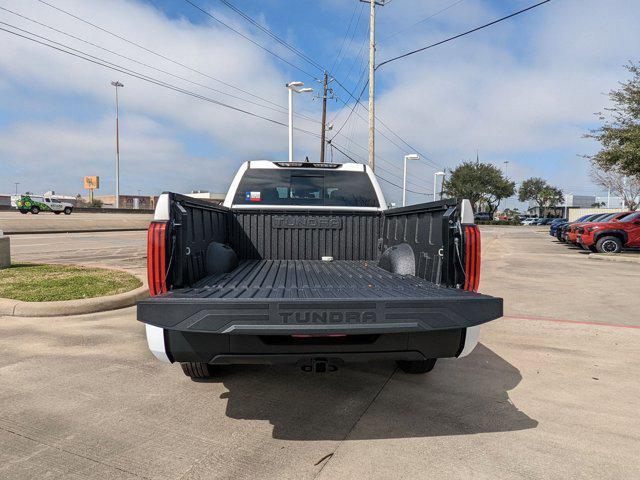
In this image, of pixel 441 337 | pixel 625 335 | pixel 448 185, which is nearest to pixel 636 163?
pixel 625 335

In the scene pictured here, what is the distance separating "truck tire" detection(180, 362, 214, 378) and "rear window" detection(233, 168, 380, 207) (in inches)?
88.6

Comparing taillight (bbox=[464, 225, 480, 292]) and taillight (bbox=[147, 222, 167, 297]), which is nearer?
taillight (bbox=[147, 222, 167, 297])

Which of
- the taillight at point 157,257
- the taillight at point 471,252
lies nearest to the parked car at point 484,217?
the taillight at point 471,252

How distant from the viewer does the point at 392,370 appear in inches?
165

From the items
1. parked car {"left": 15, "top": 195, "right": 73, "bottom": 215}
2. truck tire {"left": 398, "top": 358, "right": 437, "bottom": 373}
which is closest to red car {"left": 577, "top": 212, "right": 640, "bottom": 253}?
truck tire {"left": 398, "top": 358, "right": 437, "bottom": 373}

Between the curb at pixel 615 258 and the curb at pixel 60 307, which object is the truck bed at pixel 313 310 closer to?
the curb at pixel 60 307

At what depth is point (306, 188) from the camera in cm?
543

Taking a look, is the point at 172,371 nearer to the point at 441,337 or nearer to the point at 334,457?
the point at 334,457

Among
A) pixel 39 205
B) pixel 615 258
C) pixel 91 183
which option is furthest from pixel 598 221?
pixel 91 183

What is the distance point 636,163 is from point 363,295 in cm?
1764

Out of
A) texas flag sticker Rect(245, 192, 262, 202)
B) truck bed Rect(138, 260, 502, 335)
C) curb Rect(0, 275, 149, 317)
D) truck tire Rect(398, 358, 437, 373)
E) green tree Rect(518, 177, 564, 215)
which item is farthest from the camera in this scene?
green tree Rect(518, 177, 564, 215)

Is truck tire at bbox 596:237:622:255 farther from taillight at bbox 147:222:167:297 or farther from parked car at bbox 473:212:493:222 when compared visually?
parked car at bbox 473:212:493:222

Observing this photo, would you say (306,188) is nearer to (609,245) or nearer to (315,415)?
(315,415)

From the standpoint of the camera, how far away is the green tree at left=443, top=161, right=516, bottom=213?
68688 mm
